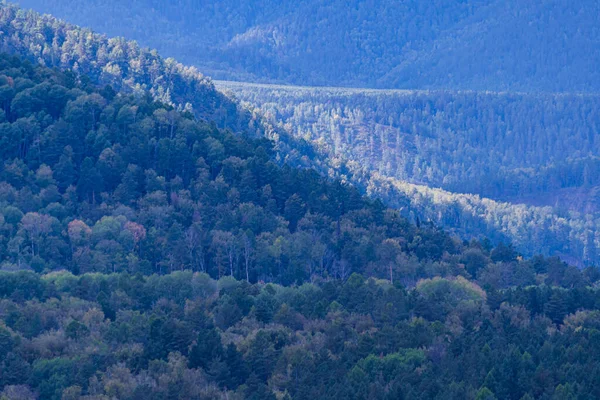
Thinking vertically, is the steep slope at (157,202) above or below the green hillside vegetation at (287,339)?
above

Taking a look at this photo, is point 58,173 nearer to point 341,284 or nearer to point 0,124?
point 0,124

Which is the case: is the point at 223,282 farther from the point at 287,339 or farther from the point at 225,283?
the point at 287,339

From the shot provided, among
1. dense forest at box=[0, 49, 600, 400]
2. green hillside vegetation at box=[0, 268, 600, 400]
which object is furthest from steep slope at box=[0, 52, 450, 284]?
green hillside vegetation at box=[0, 268, 600, 400]

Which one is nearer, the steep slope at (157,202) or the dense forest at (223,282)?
the dense forest at (223,282)

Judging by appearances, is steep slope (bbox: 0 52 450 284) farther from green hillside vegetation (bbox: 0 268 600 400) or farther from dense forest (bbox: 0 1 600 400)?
green hillside vegetation (bbox: 0 268 600 400)

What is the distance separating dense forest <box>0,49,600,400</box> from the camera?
89.4 m

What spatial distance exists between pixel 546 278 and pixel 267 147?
43.4 m

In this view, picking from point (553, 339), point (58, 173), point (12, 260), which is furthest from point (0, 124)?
point (553, 339)

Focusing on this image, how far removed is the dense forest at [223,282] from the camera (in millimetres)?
89375

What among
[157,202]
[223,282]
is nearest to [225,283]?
[223,282]

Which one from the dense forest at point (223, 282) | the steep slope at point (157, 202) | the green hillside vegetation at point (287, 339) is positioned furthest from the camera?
the steep slope at point (157, 202)

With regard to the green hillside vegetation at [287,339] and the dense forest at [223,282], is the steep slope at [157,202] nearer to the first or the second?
the dense forest at [223,282]

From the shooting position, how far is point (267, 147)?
167 m

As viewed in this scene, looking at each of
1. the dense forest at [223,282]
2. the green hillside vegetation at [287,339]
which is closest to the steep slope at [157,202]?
the dense forest at [223,282]
